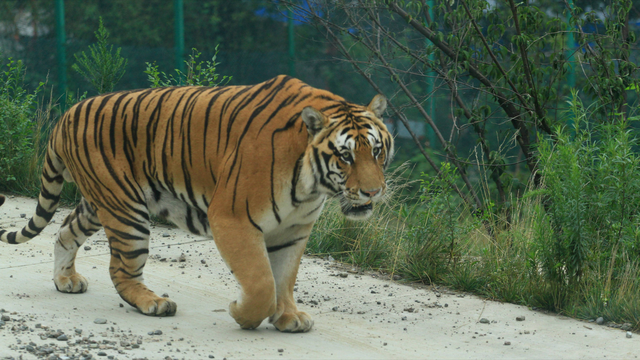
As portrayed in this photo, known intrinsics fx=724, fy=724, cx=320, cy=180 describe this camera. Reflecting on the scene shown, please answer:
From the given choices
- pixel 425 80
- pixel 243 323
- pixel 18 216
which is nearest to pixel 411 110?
pixel 425 80

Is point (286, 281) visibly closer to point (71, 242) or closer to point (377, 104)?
point (377, 104)

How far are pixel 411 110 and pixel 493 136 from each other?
117 centimetres

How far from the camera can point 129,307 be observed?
484cm

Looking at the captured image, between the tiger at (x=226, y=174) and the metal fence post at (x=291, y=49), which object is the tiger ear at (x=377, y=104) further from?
the metal fence post at (x=291, y=49)

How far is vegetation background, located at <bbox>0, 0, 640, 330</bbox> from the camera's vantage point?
16.0 feet

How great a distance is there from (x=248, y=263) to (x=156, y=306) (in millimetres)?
882

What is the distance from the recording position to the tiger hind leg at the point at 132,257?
4617 millimetres

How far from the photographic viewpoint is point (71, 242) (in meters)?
5.02

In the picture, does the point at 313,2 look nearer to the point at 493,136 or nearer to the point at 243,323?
the point at 493,136

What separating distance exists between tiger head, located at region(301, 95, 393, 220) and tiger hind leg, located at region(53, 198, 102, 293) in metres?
1.86

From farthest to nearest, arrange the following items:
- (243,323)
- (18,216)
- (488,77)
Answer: (18,216), (488,77), (243,323)

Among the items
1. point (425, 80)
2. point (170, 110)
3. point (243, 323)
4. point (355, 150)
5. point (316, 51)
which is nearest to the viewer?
point (355, 150)

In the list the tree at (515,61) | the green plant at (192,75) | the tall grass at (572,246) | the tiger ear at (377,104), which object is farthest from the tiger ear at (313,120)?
the green plant at (192,75)

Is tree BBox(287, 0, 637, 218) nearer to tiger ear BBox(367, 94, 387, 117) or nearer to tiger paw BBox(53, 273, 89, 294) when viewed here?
tiger ear BBox(367, 94, 387, 117)
